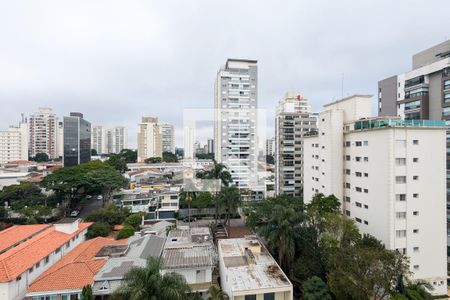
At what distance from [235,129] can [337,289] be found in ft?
105

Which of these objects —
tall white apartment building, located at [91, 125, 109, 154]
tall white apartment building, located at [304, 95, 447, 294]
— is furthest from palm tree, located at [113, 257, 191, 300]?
tall white apartment building, located at [91, 125, 109, 154]

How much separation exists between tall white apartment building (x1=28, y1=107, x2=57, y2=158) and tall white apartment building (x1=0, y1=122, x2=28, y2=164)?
24.0 feet

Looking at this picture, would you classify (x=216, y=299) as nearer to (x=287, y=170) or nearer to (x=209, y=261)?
(x=209, y=261)

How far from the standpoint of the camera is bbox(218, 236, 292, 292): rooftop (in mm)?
11984

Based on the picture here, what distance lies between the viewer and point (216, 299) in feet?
37.4

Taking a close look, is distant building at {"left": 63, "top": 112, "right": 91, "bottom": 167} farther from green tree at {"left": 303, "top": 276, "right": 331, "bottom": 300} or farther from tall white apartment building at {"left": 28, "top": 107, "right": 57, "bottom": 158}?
green tree at {"left": 303, "top": 276, "right": 331, "bottom": 300}

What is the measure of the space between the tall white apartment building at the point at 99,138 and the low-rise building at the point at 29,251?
92.8 metres

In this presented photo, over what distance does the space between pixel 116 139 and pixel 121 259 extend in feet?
351

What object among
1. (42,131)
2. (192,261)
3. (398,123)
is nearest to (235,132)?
(398,123)

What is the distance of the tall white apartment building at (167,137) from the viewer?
86.4 m

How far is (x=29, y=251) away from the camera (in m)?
14.8

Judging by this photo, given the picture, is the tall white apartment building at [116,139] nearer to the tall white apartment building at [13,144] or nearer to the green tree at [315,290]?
the tall white apartment building at [13,144]

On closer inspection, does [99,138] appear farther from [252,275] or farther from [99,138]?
[252,275]

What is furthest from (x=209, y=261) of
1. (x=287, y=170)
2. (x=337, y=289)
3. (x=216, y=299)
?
(x=287, y=170)
